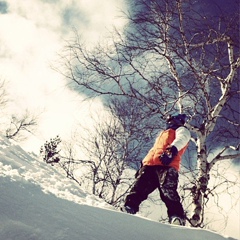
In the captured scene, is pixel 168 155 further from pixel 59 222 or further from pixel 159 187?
pixel 59 222

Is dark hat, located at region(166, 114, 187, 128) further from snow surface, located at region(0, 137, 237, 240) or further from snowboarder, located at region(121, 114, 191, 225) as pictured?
snow surface, located at region(0, 137, 237, 240)

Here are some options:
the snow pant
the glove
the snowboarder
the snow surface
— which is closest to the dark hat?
the snowboarder

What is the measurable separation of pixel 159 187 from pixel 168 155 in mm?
425

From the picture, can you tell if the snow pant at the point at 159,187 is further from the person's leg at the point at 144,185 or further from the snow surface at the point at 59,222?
the snow surface at the point at 59,222

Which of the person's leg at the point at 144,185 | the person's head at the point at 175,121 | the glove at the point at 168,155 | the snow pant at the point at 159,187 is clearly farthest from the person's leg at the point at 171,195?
the person's head at the point at 175,121

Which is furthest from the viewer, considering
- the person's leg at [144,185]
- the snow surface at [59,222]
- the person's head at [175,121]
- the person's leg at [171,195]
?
the person's head at [175,121]

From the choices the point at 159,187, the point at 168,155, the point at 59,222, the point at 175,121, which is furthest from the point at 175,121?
the point at 59,222

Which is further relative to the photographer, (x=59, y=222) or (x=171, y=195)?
(x=171, y=195)

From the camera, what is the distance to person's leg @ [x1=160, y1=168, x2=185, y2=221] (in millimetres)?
3113

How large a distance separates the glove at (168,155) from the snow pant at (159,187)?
4.2 inches

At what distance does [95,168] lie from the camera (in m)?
10.4

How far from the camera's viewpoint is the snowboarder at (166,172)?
321 centimetres

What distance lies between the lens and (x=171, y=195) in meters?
3.24

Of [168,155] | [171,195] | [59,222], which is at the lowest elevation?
[59,222]
